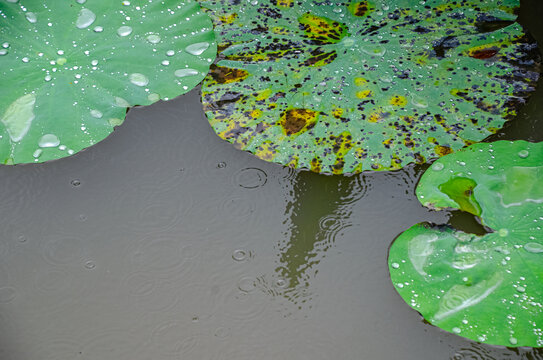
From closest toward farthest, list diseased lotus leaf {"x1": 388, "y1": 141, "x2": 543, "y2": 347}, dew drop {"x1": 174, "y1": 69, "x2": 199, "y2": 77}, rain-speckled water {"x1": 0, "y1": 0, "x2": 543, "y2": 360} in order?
diseased lotus leaf {"x1": 388, "y1": 141, "x2": 543, "y2": 347}
rain-speckled water {"x1": 0, "y1": 0, "x2": 543, "y2": 360}
dew drop {"x1": 174, "y1": 69, "x2": 199, "y2": 77}

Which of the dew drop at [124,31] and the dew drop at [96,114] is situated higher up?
the dew drop at [124,31]

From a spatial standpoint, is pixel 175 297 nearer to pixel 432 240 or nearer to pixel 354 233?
pixel 354 233

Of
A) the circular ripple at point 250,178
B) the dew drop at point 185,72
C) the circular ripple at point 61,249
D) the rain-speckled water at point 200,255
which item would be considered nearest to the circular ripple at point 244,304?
the rain-speckled water at point 200,255

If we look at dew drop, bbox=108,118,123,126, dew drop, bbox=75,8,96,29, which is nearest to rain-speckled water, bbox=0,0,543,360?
dew drop, bbox=108,118,123,126

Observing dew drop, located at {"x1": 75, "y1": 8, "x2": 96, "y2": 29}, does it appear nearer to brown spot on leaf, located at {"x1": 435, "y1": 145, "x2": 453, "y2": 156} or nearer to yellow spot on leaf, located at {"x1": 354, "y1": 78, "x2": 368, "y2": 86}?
yellow spot on leaf, located at {"x1": 354, "y1": 78, "x2": 368, "y2": 86}

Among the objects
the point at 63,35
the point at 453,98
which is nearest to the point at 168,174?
the point at 63,35

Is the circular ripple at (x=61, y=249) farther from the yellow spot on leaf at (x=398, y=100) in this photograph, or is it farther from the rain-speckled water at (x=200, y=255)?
the yellow spot on leaf at (x=398, y=100)
